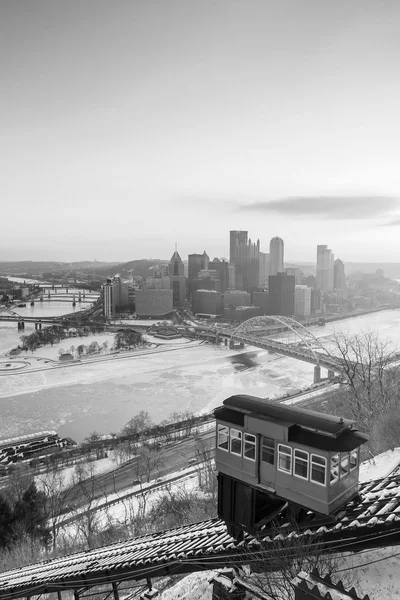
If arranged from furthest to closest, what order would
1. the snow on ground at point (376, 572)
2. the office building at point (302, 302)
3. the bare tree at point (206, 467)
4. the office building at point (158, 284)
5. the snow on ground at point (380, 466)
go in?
the office building at point (158, 284)
the office building at point (302, 302)
the bare tree at point (206, 467)
the snow on ground at point (380, 466)
the snow on ground at point (376, 572)

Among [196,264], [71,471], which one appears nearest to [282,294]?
[196,264]

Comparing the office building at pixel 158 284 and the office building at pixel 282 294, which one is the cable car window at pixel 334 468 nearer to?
the office building at pixel 282 294

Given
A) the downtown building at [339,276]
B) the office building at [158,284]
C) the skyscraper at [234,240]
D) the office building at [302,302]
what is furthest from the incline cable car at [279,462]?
the skyscraper at [234,240]

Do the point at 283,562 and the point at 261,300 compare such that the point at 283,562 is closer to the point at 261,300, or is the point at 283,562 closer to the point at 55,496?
the point at 55,496

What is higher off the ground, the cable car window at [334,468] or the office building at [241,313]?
the cable car window at [334,468]

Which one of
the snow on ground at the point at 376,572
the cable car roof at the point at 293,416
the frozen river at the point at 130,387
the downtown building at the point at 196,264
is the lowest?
the frozen river at the point at 130,387

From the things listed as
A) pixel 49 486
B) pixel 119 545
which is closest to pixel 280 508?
pixel 119 545

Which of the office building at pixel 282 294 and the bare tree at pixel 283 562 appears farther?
→ the office building at pixel 282 294
